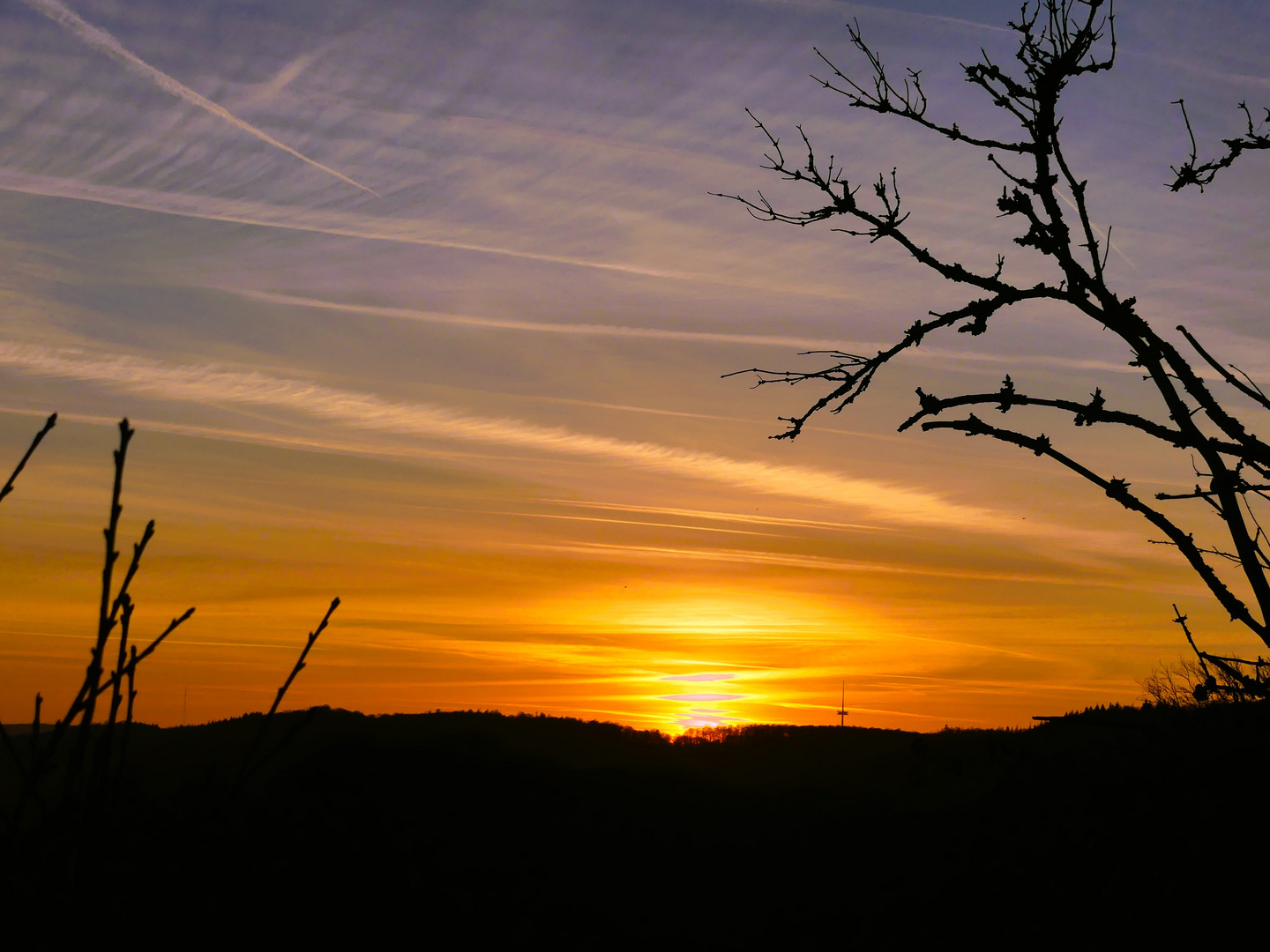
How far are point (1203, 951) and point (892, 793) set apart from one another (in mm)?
11800

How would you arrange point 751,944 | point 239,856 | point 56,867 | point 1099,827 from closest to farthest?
point 56,867 < point 239,856 < point 1099,827 < point 751,944

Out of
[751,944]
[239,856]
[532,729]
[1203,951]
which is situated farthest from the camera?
[532,729]

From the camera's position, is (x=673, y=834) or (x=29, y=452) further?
(x=673, y=834)

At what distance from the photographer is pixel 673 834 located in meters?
14.7

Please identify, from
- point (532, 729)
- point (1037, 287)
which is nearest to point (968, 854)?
point (1037, 287)

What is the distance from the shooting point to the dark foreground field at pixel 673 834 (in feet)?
7.99

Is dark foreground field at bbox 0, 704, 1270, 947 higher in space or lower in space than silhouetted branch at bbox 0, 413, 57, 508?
lower

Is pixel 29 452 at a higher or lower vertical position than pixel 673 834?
higher

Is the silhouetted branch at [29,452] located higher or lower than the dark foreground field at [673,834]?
higher

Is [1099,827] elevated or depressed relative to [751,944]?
elevated

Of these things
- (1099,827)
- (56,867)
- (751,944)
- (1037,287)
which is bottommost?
(751,944)

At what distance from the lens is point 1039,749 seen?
56.8ft

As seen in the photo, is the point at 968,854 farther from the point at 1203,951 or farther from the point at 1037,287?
the point at 1037,287

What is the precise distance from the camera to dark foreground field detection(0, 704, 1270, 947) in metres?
2.44
